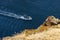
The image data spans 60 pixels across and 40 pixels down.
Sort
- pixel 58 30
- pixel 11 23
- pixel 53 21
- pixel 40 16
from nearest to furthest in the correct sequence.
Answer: pixel 58 30 < pixel 53 21 < pixel 11 23 < pixel 40 16

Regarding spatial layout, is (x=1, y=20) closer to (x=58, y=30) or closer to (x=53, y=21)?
(x=53, y=21)

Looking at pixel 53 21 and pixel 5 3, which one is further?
pixel 5 3

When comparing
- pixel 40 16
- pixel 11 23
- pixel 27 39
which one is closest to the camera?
pixel 27 39

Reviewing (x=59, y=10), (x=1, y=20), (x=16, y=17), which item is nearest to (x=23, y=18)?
(x=16, y=17)

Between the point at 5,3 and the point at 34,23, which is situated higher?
the point at 5,3

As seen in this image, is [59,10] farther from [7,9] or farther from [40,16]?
[7,9]

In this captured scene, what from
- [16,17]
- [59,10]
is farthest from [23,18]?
[59,10]
